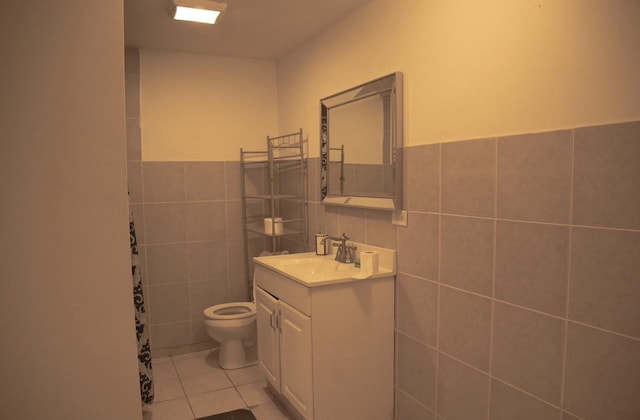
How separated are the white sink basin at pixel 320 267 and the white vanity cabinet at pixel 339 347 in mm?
28

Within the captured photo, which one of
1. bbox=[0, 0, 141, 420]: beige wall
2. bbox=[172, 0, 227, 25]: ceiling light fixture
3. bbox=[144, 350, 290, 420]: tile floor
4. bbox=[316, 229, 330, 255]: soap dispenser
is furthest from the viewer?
bbox=[316, 229, 330, 255]: soap dispenser

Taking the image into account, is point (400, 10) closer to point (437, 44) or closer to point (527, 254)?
point (437, 44)

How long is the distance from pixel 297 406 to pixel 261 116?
2376 millimetres

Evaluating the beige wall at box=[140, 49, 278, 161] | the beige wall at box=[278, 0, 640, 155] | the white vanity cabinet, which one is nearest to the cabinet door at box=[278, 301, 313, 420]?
the white vanity cabinet

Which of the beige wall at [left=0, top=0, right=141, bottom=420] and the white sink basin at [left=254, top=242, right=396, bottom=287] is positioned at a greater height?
the beige wall at [left=0, top=0, right=141, bottom=420]

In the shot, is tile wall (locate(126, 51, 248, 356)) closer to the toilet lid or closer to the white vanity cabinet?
the toilet lid

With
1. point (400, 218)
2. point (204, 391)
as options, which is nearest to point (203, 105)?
point (400, 218)

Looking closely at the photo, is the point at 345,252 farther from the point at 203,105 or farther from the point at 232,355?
the point at 203,105

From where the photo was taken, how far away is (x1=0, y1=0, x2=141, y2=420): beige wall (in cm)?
130

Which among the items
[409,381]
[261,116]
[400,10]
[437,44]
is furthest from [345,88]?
[409,381]

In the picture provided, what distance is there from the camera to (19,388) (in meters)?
1.33

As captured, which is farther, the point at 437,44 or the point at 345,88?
the point at 345,88

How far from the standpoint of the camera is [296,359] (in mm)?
2293

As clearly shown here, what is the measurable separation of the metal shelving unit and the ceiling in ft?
2.35
